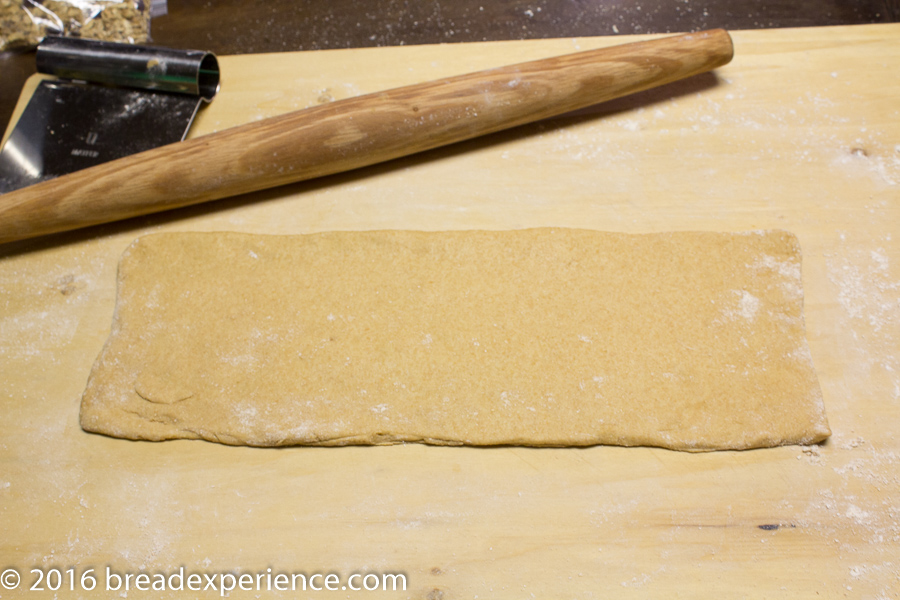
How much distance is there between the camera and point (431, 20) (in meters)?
2.18

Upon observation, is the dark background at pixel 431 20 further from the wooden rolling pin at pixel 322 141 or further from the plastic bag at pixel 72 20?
the wooden rolling pin at pixel 322 141

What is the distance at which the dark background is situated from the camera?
207cm

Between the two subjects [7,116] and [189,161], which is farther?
[7,116]

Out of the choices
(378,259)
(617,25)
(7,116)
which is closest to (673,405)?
(378,259)

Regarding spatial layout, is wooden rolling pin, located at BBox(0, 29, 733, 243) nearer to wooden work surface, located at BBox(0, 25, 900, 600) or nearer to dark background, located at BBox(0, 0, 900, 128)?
wooden work surface, located at BBox(0, 25, 900, 600)

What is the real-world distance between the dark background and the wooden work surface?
492 mm

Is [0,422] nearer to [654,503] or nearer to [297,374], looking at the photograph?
[297,374]

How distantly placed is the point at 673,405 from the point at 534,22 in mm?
1560

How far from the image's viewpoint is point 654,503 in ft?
3.95
